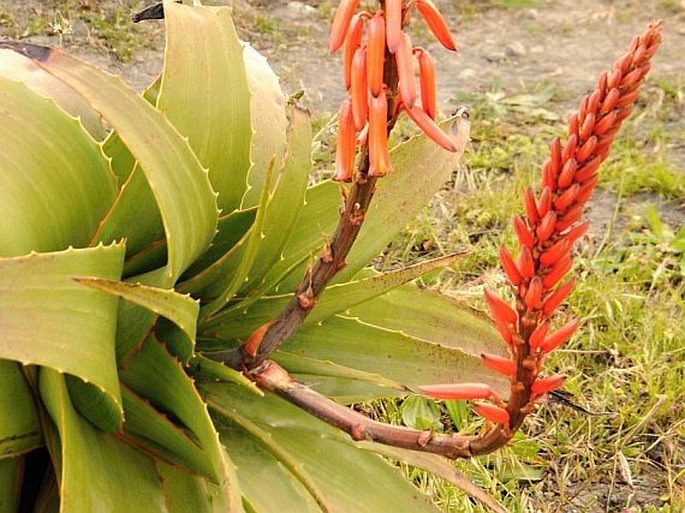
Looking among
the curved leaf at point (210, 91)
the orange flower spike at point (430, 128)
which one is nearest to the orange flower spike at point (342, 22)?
the orange flower spike at point (430, 128)

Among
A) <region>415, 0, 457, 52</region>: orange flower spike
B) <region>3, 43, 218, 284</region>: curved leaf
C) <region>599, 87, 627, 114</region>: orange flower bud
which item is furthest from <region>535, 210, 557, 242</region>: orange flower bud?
<region>3, 43, 218, 284</region>: curved leaf

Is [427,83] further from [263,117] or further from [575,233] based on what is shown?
[263,117]

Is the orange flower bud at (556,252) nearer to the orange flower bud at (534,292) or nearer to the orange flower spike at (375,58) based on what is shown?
the orange flower bud at (534,292)

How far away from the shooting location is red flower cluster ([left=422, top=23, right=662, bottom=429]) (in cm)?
90

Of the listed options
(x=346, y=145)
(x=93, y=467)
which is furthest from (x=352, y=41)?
(x=93, y=467)

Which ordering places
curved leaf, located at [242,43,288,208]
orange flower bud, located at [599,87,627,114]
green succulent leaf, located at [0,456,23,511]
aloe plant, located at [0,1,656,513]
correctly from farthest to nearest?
curved leaf, located at [242,43,288,208] → green succulent leaf, located at [0,456,23,511] → aloe plant, located at [0,1,656,513] → orange flower bud, located at [599,87,627,114]

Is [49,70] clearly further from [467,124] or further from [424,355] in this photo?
[424,355]

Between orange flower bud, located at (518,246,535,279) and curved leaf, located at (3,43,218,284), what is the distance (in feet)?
2.09

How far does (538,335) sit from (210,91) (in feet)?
3.10

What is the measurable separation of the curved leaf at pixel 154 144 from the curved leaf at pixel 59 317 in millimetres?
130

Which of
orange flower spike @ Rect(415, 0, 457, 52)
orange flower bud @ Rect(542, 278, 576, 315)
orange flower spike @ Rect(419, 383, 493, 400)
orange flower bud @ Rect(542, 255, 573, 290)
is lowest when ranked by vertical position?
orange flower spike @ Rect(419, 383, 493, 400)

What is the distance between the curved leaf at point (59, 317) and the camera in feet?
4.14

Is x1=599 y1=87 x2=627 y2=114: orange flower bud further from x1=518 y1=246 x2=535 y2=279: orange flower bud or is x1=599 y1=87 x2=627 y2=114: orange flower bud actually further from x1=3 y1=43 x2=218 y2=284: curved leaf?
x1=3 y1=43 x2=218 y2=284: curved leaf

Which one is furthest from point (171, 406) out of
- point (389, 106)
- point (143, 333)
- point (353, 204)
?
point (389, 106)
